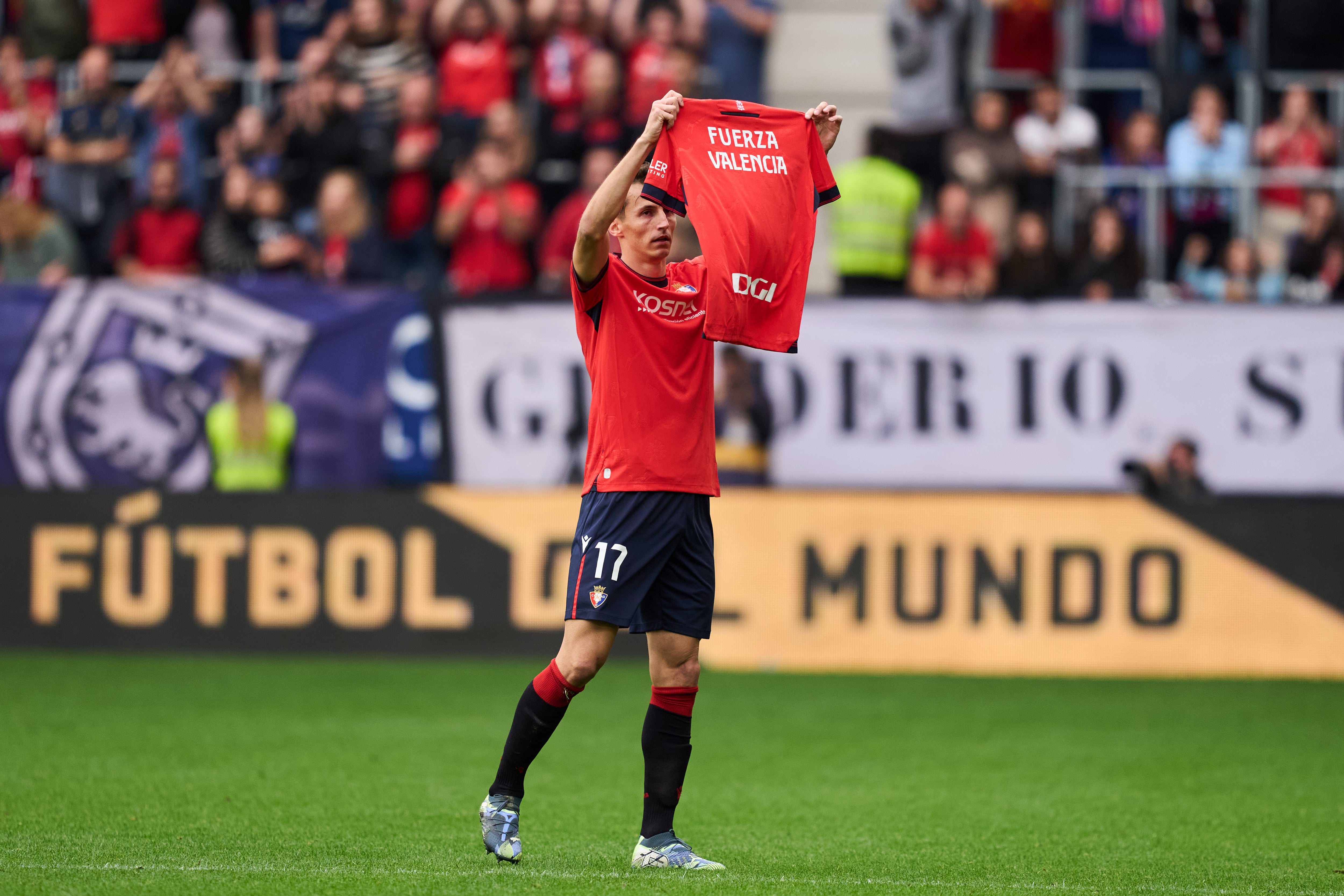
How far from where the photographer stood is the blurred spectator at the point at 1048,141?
13719mm

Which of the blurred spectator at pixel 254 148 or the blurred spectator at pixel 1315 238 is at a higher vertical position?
the blurred spectator at pixel 254 148

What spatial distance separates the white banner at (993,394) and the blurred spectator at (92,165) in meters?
3.47

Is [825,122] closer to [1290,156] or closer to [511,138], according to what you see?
[511,138]

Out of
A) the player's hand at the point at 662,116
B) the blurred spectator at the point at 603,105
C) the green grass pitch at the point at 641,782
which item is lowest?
the green grass pitch at the point at 641,782

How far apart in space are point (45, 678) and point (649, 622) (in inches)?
259

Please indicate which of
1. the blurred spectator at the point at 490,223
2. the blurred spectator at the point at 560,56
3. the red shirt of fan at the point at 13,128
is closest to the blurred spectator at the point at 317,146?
the blurred spectator at the point at 490,223

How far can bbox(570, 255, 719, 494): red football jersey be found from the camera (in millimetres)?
5582

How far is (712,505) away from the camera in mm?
11727

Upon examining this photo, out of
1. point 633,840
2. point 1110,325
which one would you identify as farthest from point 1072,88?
point 633,840

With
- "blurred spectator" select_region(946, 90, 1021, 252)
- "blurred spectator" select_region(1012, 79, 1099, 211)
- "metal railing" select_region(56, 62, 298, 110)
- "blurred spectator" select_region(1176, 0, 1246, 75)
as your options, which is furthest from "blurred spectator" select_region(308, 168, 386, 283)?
"blurred spectator" select_region(1176, 0, 1246, 75)

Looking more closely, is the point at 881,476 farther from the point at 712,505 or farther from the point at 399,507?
the point at 399,507

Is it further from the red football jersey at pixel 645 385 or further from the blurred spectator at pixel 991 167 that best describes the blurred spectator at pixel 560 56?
the red football jersey at pixel 645 385

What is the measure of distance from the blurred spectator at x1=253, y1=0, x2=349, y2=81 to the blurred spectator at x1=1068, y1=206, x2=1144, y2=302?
6.87 meters

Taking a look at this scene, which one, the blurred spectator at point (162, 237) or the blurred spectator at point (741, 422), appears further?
the blurred spectator at point (162, 237)
